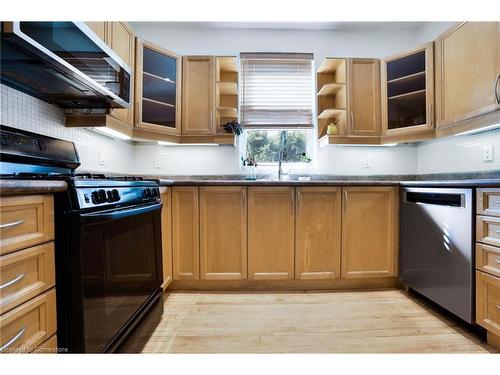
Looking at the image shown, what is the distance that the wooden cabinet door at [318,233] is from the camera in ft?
6.57

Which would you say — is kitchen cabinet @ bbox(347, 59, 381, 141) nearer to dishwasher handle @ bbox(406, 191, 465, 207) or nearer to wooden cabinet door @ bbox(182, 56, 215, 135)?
dishwasher handle @ bbox(406, 191, 465, 207)

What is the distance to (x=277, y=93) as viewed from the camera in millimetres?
2697

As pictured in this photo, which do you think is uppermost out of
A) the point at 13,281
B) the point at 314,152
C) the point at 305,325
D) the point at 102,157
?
the point at 314,152

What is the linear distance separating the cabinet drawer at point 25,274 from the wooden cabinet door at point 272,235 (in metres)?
1.35

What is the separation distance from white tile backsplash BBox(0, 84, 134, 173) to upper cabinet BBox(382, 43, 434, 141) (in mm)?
2531

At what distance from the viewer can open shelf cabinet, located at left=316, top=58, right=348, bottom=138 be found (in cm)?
241

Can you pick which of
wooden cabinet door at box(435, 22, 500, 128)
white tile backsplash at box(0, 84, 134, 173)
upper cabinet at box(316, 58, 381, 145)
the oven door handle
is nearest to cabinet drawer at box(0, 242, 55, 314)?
the oven door handle

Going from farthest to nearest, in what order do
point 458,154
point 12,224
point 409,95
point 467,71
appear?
point 409,95, point 458,154, point 467,71, point 12,224

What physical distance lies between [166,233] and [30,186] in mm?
1219

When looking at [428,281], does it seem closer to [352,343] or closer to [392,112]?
[352,343]

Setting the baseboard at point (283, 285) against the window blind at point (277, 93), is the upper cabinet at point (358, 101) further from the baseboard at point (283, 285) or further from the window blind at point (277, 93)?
the baseboard at point (283, 285)

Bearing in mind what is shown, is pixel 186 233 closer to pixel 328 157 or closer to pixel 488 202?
pixel 328 157

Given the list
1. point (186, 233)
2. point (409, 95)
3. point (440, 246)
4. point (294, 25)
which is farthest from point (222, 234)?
point (294, 25)
